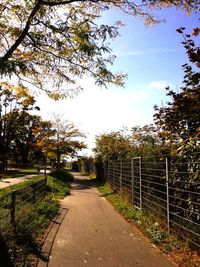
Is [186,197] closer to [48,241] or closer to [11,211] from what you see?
Answer: [48,241]

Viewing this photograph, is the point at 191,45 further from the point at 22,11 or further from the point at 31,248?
the point at 31,248

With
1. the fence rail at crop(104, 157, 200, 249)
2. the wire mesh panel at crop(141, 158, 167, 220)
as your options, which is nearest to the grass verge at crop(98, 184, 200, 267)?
the fence rail at crop(104, 157, 200, 249)

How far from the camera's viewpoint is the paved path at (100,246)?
19.8ft

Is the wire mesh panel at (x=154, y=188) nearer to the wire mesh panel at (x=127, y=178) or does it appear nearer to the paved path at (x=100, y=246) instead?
the paved path at (x=100, y=246)

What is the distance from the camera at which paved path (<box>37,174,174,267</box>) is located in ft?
19.8

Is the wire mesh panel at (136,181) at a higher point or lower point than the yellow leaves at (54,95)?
lower

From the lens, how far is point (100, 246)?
23.5 ft

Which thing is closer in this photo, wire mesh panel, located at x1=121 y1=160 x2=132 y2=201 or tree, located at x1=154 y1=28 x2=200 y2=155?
tree, located at x1=154 y1=28 x2=200 y2=155

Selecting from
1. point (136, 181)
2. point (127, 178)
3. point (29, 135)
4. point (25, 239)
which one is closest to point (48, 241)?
point (25, 239)

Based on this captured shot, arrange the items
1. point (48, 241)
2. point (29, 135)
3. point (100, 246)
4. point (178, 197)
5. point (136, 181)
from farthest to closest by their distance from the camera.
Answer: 1. point (29, 135)
2. point (136, 181)
3. point (178, 197)
4. point (48, 241)
5. point (100, 246)

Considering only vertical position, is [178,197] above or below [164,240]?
above

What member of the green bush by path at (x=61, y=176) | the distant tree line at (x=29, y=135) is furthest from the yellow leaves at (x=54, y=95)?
the green bush by path at (x=61, y=176)

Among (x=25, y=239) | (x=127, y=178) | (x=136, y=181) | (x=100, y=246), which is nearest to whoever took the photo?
(x=25, y=239)

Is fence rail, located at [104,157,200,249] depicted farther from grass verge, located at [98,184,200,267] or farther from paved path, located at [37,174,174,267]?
paved path, located at [37,174,174,267]
